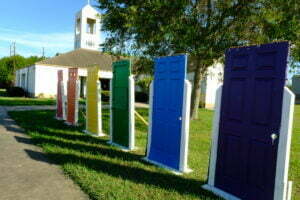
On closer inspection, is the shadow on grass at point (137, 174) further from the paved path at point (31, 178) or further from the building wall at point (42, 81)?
the building wall at point (42, 81)

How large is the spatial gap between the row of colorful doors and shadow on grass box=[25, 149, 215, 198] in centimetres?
33

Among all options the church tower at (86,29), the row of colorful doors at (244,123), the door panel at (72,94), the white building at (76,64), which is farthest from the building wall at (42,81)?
the row of colorful doors at (244,123)

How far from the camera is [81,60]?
34.7 metres

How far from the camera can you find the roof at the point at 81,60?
105 ft

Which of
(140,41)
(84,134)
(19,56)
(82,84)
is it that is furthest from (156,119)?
(19,56)

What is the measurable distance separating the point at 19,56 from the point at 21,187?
61507 mm

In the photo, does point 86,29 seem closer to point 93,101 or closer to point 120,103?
point 93,101

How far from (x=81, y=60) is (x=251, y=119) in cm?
3248

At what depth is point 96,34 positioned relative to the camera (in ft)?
144

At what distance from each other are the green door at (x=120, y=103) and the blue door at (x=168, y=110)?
117cm

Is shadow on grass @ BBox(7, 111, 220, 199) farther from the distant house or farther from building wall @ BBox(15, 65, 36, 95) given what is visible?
building wall @ BBox(15, 65, 36, 95)

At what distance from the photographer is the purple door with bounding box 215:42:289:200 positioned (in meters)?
3.83

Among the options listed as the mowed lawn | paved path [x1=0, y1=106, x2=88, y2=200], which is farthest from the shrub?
paved path [x1=0, y1=106, x2=88, y2=200]

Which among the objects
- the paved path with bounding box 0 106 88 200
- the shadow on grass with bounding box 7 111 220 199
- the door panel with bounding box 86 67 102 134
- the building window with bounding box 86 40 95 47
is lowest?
the paved path with bounding box 0 106 88 200
